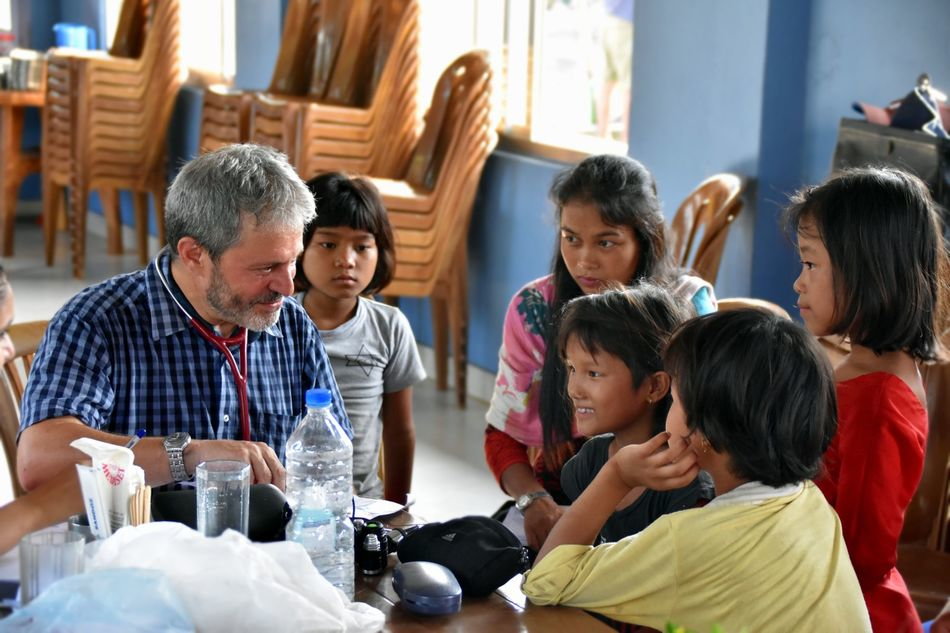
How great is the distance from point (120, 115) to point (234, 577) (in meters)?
6.02

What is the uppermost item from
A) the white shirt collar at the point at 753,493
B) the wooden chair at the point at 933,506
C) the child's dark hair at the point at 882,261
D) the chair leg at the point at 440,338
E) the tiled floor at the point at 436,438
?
the child's dark hair at the point at 882,261

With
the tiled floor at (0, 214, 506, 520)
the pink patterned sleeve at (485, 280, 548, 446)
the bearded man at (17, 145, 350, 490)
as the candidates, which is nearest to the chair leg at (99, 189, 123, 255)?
the tiled floor at (0, 214, 506, 520)

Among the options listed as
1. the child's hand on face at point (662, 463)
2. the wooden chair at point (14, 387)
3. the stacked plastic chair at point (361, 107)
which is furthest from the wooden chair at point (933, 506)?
the stacked plastic chair at point (361, 107)

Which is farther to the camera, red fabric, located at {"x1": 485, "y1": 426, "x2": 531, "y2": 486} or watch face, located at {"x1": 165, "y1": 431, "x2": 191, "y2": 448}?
red fabric, located at {"x1": 485, "y1": 426, "x2": 531, "y2": 486}

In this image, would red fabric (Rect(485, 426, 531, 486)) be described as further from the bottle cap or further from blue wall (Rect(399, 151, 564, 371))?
blue wall (Rect(399, 151, 564, 371))

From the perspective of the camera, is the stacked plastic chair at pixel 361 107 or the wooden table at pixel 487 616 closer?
the wooden table at pixel 487 616

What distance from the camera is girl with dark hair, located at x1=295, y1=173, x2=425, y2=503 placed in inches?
108

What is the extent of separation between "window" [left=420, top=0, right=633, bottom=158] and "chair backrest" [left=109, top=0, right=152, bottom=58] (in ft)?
9.15

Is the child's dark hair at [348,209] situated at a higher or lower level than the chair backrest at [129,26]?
lower

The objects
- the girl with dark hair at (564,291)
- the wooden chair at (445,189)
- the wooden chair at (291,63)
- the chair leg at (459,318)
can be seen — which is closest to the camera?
the girl with dark hair at (564,291)

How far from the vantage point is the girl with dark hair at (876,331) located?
6.33 ft

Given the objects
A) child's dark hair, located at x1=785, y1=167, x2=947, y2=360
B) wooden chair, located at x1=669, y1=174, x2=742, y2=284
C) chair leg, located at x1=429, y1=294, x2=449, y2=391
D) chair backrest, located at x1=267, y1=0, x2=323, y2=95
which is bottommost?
chair leg, located at x1=429, y1=294, x2=449, y2=391

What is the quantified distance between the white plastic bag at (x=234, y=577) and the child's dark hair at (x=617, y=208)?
108 centimetres

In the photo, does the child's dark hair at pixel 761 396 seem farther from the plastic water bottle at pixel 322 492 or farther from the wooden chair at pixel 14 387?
the wooden chair at pixel 14 387
